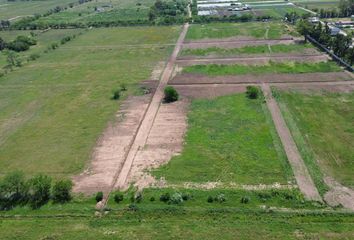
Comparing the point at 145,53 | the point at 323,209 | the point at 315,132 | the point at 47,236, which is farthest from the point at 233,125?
the point at 145,53

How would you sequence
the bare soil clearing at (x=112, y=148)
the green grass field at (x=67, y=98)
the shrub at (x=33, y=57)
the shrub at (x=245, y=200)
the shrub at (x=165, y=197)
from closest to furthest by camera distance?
the shrub at (x=245, y=200), the shrub at (x=165, y=197), the bare soil clearing at (x=112, y=148), the green grass field at (x=67, y=98), the shrub at (x=33, y=57)

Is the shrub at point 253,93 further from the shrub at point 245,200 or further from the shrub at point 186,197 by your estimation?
the shrub at point 186,197

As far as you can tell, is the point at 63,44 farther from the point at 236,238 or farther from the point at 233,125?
the point at 236,238

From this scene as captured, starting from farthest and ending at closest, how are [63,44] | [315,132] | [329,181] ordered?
[63,44] → [315,132] → [329,181]

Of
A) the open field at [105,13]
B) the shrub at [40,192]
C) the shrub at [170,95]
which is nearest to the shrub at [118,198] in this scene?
the shrub at [40,192]

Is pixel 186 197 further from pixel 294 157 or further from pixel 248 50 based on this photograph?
pixel 248 50

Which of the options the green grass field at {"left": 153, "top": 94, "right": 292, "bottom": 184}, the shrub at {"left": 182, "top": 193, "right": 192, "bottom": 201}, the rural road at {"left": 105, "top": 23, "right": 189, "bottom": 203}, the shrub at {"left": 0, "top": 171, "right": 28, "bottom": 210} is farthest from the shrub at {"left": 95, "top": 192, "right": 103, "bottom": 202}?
the shrub at {"left": 182, "top": 193, "right": 192, "bottom": 201}
